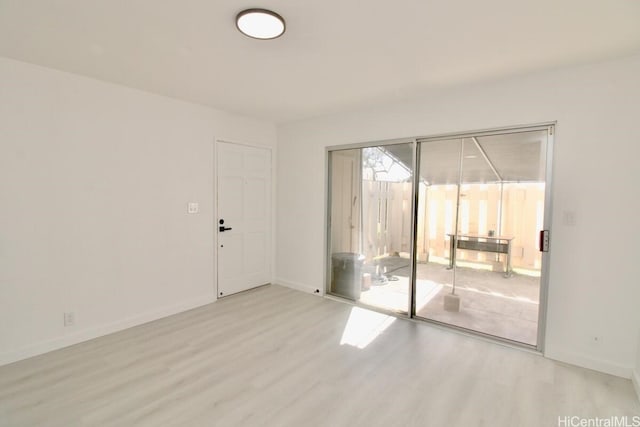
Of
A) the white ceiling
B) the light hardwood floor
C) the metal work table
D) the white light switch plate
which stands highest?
the white ceiling

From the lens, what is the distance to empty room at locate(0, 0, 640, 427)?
2057 millimetres

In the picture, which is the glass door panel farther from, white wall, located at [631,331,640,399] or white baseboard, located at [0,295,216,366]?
white baseboard, located at [0,295,216,366]

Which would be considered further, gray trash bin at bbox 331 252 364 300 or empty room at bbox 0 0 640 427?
gray trash bin at bbox 331 252 364 300

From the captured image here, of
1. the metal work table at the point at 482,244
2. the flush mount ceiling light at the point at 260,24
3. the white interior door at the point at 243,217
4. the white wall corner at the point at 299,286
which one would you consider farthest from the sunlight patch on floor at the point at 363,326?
the flush mount ceiling light at the point at 260,24

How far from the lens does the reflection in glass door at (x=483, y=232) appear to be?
3.11 metres

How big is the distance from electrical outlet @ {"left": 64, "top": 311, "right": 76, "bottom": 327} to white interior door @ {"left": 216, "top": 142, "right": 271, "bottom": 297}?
63.3 inches

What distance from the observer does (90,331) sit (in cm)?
304

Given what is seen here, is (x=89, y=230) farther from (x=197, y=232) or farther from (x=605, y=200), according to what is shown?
(x=605, y=200)

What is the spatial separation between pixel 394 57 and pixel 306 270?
3.13 meters

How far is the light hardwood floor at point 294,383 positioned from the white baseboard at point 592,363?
78 millimetres

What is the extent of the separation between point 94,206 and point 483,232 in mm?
4148

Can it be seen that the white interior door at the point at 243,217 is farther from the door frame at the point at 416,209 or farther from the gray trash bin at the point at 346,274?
the gray trash bin at the point at 346,274

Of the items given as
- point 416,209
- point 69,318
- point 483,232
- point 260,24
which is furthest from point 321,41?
point 69,318

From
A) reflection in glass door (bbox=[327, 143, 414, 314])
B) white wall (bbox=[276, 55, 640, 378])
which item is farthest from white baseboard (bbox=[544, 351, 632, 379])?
reflection in glass door (bbox=[327, 143, 414, 314])
